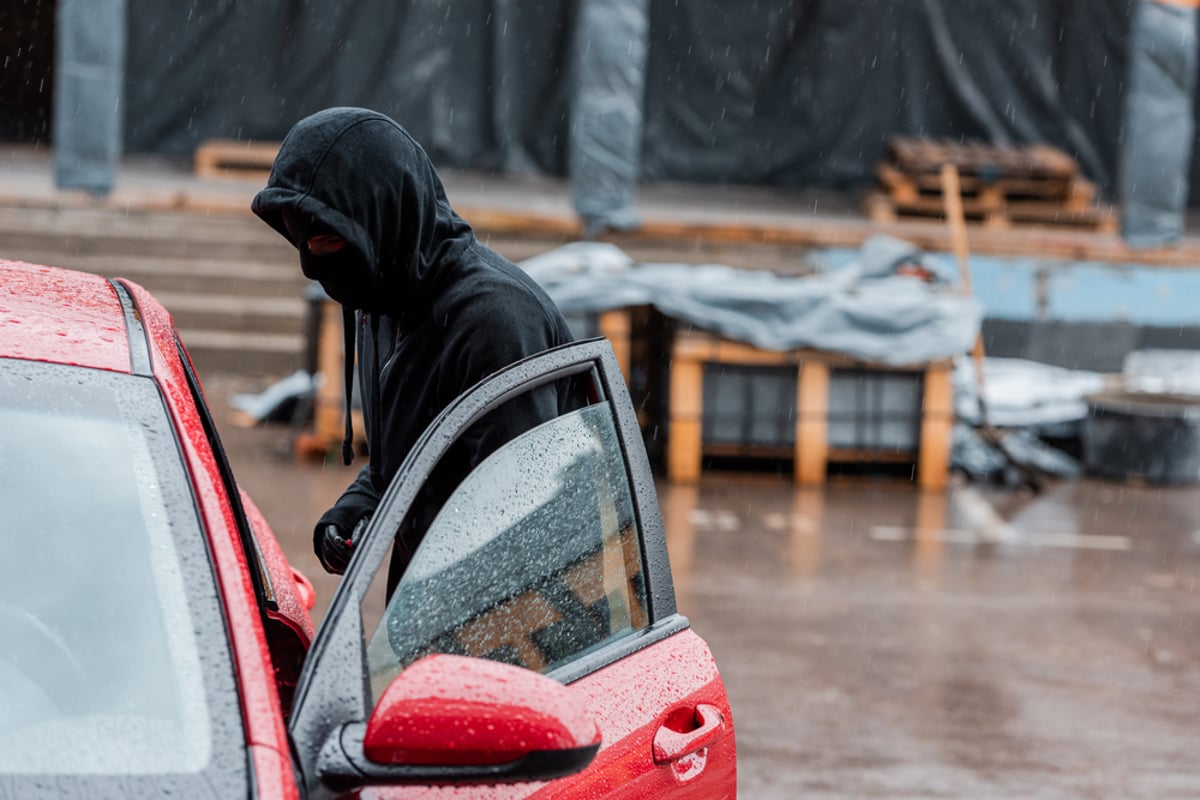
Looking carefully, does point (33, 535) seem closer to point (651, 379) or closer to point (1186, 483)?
point (651, 379)

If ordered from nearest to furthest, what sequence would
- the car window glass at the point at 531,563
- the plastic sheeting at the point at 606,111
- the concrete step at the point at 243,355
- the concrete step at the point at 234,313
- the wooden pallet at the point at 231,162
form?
the car window glass at the point at 531,563, the concrete step at the point at 243,355, the concrete step at the point at 234,313, the plastic sheeting at the point at 606,111, the wooden pallet at the point at 231,162

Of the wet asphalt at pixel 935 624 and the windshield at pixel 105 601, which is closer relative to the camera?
the windshield at pixel 105 601

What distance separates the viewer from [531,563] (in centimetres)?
225

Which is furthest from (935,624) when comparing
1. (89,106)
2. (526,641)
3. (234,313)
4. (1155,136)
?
(89,106)

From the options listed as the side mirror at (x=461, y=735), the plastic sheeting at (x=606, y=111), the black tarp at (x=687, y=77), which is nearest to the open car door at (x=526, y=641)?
the side mirror at (x=461, y=735)

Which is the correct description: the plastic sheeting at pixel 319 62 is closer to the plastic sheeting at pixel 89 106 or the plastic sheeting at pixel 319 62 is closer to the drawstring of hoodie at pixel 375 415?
the plastic sheeting at pixel 89 106

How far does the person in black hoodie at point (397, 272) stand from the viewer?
2566 mm

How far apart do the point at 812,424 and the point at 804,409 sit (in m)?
0.12

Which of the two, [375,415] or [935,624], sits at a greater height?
[375,415]

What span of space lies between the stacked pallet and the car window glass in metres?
13.2

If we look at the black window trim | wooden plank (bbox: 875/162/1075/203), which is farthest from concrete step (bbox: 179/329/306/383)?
the black window trim

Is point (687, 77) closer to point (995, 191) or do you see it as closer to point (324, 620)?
point (995, 191)

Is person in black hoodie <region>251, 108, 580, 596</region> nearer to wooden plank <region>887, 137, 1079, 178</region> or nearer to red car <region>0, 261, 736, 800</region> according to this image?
red car <region>0, 261, 736, 800</region>

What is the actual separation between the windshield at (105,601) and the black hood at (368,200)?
541 mm
